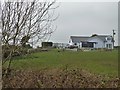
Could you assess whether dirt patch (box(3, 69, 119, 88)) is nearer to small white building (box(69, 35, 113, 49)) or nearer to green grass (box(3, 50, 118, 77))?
green grass (box(3, 50, 118, 77))

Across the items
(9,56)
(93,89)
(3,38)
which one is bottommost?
(93,89)

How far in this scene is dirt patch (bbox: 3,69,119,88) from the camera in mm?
9812

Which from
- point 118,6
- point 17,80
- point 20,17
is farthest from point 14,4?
point 17,80

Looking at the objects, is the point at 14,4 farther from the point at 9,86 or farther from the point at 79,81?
the point at 79,81

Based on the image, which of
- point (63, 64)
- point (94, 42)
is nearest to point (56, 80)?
point (63, 64)

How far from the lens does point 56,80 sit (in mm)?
10469

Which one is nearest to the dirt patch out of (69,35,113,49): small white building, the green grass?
the green grass

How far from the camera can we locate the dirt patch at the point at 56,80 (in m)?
9.81

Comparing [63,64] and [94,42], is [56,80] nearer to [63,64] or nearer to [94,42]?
[63,64]

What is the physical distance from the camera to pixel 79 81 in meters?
10.5

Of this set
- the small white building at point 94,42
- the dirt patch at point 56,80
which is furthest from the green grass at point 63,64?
the small white building at point 94,42

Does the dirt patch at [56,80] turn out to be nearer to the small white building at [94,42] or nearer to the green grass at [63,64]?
the green grass at [63,64]

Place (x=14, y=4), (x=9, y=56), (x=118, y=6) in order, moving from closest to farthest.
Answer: (x=14, y=4) → (x=9, y=56) → (x=118, y=6)

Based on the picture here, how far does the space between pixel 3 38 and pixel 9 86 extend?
3.06 m
